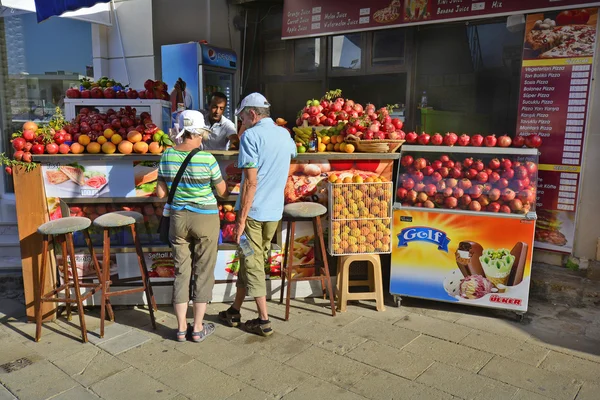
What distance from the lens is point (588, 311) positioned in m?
4.74

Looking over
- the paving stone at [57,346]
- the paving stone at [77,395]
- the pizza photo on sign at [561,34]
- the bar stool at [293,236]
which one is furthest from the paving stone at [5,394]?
the pizza photo on sign at [561,34]

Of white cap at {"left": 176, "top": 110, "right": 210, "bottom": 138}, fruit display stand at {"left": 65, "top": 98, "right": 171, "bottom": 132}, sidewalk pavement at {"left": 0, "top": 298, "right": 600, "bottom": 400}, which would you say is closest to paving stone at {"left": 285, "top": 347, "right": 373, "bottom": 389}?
sidewalk pavement at {"left": 0, "top": 298, "right": 600, "bottom": 400}

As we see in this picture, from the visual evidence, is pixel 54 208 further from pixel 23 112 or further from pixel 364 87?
pixel 364 87

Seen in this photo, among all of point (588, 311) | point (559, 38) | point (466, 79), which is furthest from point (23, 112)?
point (588, 311)

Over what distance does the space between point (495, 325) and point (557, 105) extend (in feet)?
7.68

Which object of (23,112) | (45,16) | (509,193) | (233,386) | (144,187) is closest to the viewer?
(233,386)

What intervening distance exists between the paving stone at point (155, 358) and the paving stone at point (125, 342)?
0.22 feet

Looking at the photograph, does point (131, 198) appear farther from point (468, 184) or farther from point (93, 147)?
point (468, 184)

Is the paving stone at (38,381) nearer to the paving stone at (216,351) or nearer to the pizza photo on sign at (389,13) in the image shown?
the paving stone at (216,351)

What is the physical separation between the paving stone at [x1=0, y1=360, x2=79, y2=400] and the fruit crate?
8.00 ft

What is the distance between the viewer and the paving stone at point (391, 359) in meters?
3.64

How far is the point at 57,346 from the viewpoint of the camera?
408cm

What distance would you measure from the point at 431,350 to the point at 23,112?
650cm

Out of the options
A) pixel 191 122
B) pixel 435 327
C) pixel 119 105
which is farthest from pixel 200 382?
pixel 119 105
